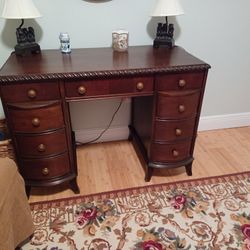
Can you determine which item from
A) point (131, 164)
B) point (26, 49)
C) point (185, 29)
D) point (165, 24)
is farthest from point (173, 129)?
point (26, 49)

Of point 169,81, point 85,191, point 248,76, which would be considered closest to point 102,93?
point 169,81

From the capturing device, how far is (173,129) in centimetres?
158

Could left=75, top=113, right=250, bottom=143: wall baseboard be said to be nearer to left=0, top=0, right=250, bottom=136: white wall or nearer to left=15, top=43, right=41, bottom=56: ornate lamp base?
left=0, top=0, right=250, bottom=136: white wall

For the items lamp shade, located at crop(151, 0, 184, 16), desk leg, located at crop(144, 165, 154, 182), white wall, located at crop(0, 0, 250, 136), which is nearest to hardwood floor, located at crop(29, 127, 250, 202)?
desk leg, located at crop(144, 165, 154, 182)

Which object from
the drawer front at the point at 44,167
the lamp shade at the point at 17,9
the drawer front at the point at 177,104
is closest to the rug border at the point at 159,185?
the drawer front at the point at 44,167

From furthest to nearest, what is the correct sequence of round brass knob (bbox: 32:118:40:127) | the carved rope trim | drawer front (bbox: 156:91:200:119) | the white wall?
the white wall < drawer front (bbox: 156:91:200:119) < round brass knob (bbox: 32:118:40:127) < the carved rope trim

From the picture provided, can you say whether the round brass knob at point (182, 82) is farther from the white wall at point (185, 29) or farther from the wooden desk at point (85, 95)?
the white wall at point (185, 29)

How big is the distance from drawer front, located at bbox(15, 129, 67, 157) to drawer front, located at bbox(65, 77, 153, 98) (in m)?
0.26

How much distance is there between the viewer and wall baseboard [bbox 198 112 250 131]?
7.77 feet

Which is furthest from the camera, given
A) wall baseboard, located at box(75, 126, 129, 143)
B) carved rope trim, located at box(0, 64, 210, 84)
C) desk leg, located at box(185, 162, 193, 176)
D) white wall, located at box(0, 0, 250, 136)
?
wall baseboard, located at box(75, 126, 129, 143)

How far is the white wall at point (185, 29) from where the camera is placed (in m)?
1.69

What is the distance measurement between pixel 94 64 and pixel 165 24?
2.12 ft

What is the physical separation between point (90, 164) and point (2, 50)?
40.8 inches

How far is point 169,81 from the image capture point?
144 centimetres
